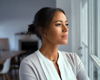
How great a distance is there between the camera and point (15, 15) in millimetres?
5676

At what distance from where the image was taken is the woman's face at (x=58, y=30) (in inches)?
31.1

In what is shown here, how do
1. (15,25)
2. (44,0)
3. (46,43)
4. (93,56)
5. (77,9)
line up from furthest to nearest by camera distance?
(15,25), (44,0), (77,9), (93,56), (46,43)

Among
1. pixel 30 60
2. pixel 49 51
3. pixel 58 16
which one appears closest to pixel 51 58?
pixel 49 51

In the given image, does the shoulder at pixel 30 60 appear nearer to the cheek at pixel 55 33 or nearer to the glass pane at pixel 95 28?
the cheek at pixel 55 33

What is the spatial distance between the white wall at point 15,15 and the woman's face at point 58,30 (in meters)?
4.85

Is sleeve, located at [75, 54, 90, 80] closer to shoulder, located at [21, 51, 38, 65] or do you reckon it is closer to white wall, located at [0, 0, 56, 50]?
shoulder, located at [21, 51, 38, 65]

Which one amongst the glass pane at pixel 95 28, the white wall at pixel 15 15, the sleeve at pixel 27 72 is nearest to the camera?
the sleeve at pixel 27 72

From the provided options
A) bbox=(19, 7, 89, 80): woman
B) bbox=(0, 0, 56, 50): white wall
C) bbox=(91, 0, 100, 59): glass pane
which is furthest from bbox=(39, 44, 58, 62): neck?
bbox=(0, 0, 56, 50): white wall

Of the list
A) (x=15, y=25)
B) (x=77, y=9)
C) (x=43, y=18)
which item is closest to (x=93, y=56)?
(x=43, y=18)

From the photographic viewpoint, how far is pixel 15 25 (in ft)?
18.8

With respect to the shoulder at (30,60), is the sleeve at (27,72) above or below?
below

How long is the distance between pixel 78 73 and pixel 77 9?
1539 mm

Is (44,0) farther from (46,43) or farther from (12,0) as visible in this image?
(46,43)

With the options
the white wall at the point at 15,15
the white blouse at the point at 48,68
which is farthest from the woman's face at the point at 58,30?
the white wall at the point at 15,15
